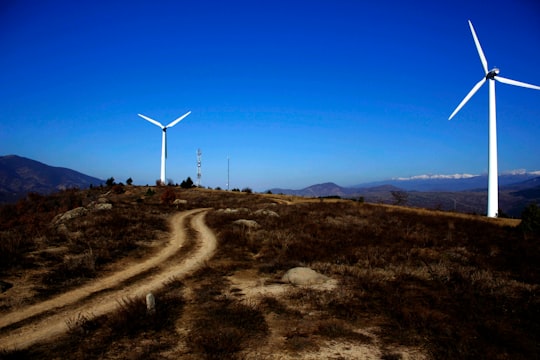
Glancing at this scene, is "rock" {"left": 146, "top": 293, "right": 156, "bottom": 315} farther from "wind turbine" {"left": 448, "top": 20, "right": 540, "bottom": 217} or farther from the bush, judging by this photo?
the bush

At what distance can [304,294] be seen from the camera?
530 inches

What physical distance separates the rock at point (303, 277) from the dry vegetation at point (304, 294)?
672 mm

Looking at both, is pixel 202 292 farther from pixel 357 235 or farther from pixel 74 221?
pixel 74 221

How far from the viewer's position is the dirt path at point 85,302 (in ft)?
33.6

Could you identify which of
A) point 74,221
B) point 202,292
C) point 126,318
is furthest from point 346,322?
point 74,221

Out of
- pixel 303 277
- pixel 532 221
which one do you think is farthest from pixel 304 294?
pixel 532 221

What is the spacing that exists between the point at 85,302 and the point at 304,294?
29.3 ft

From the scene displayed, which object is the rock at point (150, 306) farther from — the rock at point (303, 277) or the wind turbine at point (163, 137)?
the wind turbine at point (163, 137)

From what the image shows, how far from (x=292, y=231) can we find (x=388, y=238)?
783cm

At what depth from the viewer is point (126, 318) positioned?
1063 centimetres

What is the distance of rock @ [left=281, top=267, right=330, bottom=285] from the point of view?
15109mm

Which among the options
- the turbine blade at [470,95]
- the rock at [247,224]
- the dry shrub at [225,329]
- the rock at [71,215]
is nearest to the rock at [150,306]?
the dry shrub at [225,329]

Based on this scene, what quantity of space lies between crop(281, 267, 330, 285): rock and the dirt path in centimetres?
564

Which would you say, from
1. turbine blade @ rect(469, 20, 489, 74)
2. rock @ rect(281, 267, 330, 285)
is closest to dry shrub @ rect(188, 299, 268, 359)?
rock @ rect(281, 267, 330, 285)
